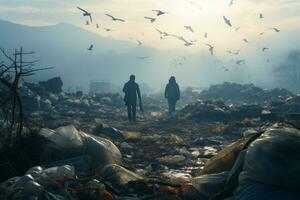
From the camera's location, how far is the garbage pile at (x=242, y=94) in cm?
2933

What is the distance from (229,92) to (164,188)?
3001 centimetres

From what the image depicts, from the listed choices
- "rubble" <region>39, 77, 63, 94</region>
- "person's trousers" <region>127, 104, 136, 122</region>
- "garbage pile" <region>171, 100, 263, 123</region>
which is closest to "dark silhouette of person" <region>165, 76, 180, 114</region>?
"garbage pile" <region>171, 100, 263, 123</region>

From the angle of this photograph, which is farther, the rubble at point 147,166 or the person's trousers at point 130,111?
the person's trousers at point 130,111

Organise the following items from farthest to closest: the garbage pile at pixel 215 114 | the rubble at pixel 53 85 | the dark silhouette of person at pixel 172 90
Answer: the rubble at pixel 53 85
the dark silhouette of person at pixel 172 90
the garbage pile at pixel 215 114

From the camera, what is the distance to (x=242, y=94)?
3222 centimetres

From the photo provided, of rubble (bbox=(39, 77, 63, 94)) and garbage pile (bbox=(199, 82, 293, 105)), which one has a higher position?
rubble (bbox=(39, 77, 63, 94))

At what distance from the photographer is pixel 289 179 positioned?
3.26 meters

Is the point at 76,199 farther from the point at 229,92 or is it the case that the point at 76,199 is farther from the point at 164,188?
the point at 229,92

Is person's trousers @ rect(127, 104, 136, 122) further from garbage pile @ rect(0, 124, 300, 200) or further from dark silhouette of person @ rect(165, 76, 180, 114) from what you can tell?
garbage pile @ rect(0, 124, 300, 200)

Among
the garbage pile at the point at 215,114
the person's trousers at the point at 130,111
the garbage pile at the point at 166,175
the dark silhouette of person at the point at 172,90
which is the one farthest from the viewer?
the dark silhouette of person at the point at 172,90

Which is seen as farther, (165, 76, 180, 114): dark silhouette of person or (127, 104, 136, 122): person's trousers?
(165, 76, 180, 114): dark silhouette of person

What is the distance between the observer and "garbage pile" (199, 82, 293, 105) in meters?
29.3

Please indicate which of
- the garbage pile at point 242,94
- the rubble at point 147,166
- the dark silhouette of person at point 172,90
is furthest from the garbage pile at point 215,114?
the garbage pile at point 242,94

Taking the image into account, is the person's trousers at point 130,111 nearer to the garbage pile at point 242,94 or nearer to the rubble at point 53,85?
the rubble at point 53,85
